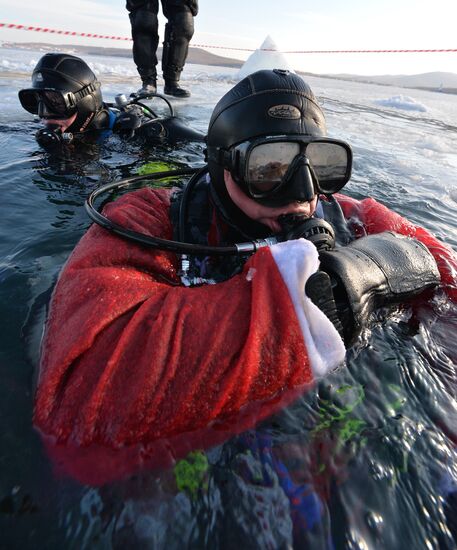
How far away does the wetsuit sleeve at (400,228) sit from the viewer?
2018 mm

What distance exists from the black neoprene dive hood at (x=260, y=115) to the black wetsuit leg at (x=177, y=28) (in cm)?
644

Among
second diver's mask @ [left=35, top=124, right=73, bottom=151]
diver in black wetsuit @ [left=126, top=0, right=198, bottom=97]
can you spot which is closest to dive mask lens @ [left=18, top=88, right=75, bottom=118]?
second diver's mask @ [left=35, top=124, right=73, bottom=151]

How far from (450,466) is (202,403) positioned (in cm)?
85

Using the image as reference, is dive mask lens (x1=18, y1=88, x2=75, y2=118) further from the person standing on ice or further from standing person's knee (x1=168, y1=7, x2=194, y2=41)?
standing person's knee (x1=168, y1=7, x2=194, y2=41)

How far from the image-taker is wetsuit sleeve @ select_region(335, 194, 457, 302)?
2.02 metres

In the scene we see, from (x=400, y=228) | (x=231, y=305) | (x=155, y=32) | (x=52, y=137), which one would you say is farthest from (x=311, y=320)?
(x=155, y=32)

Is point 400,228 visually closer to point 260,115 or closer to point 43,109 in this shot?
point 260,115

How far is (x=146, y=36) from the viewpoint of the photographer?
6984mm

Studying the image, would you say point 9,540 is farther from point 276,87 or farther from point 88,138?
point 88,138

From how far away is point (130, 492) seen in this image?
1.14 metres

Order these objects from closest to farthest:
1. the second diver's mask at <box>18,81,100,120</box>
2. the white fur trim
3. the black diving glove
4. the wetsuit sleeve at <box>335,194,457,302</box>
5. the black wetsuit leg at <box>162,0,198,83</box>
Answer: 1. the white fur trim
2. the black diving glove
3. the wetsuit sleeve at <box>335,194,457,302</box>
4. the second diver's mask at <box>18,81,100,120</box>
5. the black wetsuit leg at <box>162,0,198,83</box>

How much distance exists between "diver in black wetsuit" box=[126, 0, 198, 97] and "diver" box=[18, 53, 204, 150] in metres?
1.74

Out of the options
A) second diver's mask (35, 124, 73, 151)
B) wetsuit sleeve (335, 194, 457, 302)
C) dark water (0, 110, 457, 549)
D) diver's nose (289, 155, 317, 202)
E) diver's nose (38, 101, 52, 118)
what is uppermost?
diver's nose (289, 155, 317, 202)

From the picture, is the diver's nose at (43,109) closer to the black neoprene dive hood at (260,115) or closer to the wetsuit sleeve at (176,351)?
the black neoprene dive hood at (260,115)
